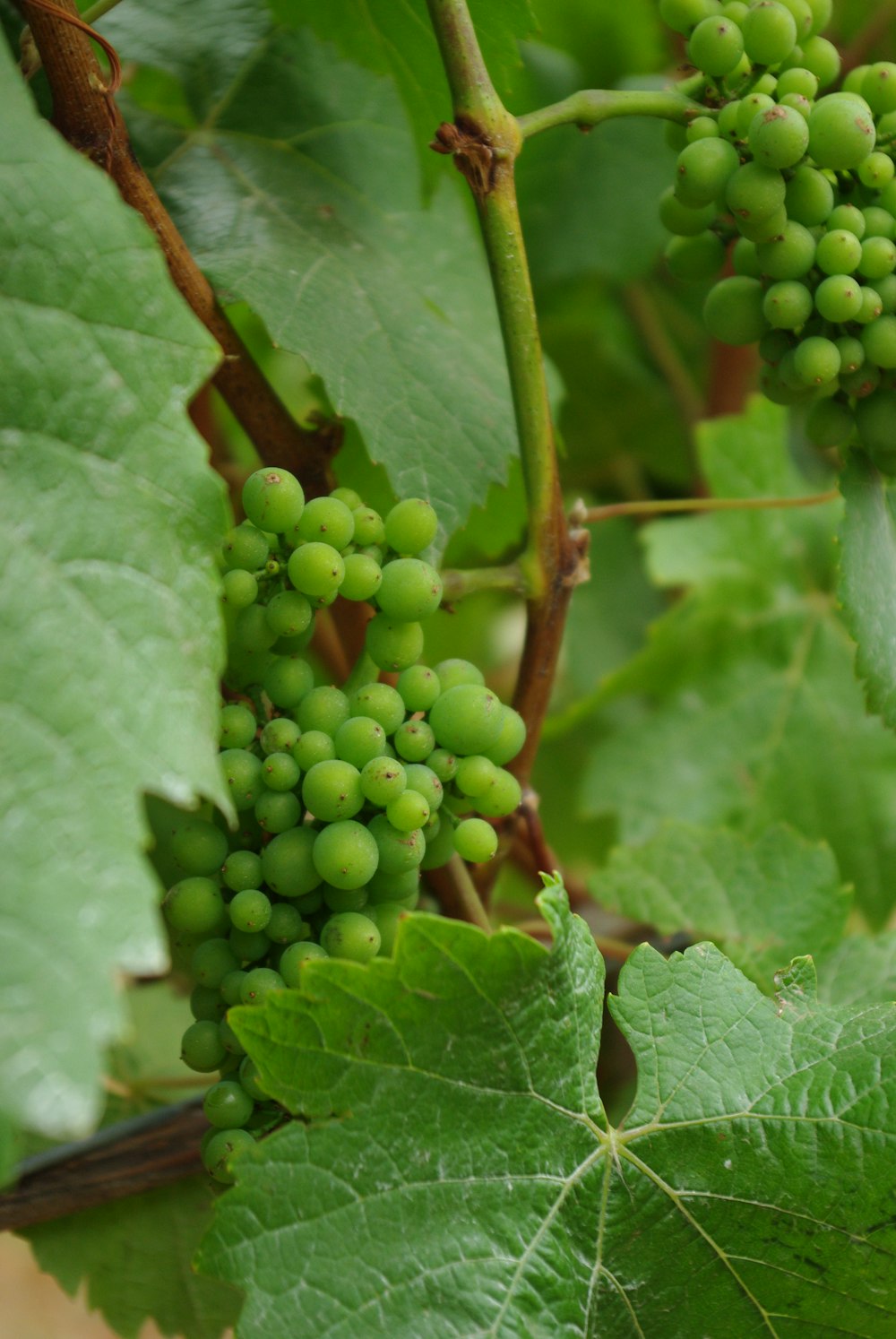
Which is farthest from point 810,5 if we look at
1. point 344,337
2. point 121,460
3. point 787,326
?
point 121,460

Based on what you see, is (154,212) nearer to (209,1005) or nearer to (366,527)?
(366,527)

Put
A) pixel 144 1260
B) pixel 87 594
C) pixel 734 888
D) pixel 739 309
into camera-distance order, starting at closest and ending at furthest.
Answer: pixel 87 594 < pixel 739 309 < pixel 144 1260 < pixel 734 888

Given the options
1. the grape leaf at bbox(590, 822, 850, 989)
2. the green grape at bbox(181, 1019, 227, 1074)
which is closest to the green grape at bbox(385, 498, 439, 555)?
the green grape at bbox(181, 1019, 227, 1074)

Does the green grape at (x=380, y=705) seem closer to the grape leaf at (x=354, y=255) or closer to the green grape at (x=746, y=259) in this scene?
the grape leaf at (x=354, y=255)

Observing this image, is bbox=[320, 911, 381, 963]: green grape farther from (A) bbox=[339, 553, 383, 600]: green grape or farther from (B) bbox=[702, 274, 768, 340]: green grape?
(B) bbox=[702, 274, 768, 340]: green grape

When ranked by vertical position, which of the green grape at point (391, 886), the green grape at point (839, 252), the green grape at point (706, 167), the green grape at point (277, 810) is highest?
the green grape at point (706, 167)

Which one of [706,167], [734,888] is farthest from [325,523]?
[734,888]

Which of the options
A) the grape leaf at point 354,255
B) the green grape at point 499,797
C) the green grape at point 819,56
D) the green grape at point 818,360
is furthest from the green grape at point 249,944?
the green grape at point 819,56
